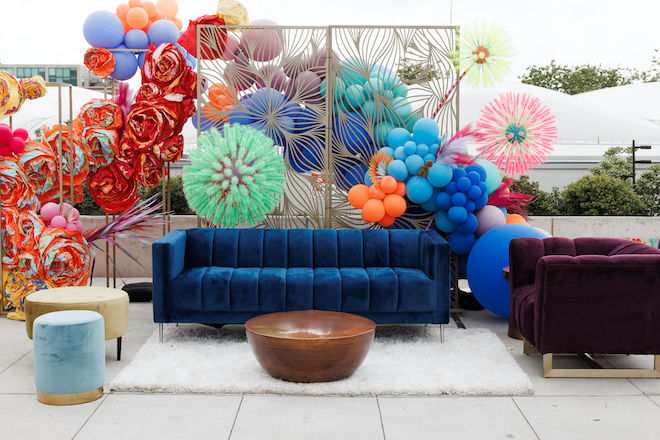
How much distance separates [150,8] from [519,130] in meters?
3.24

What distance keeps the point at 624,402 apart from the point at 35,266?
4131 mm

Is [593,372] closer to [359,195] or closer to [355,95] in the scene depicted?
[359,195]

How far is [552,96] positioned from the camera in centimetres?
753

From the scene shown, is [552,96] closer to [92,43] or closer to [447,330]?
[447,330]

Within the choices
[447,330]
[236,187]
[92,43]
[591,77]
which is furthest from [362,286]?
[591,77]

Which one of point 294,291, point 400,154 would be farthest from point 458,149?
point 294,291

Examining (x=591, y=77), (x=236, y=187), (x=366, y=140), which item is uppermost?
(x=591, y=77)

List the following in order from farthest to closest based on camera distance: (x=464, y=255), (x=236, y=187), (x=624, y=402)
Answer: (x=464, y=255), (x=236, y=187), (x=624, y=402)

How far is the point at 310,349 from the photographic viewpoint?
344 cm

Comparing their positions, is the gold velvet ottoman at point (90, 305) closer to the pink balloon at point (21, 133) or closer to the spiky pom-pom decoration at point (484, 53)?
the pink balloon at point (21, 133)

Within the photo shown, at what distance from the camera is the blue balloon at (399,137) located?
5113 mm

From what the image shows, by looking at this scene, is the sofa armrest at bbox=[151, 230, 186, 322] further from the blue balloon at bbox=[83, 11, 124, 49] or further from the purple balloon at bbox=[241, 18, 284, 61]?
the blue balloon at bbox=[83, 11, 124, 49]

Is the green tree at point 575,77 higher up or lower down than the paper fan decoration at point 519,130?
higher up

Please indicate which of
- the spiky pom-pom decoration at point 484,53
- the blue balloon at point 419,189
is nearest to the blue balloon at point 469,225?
the blue balloon at point 419,189
